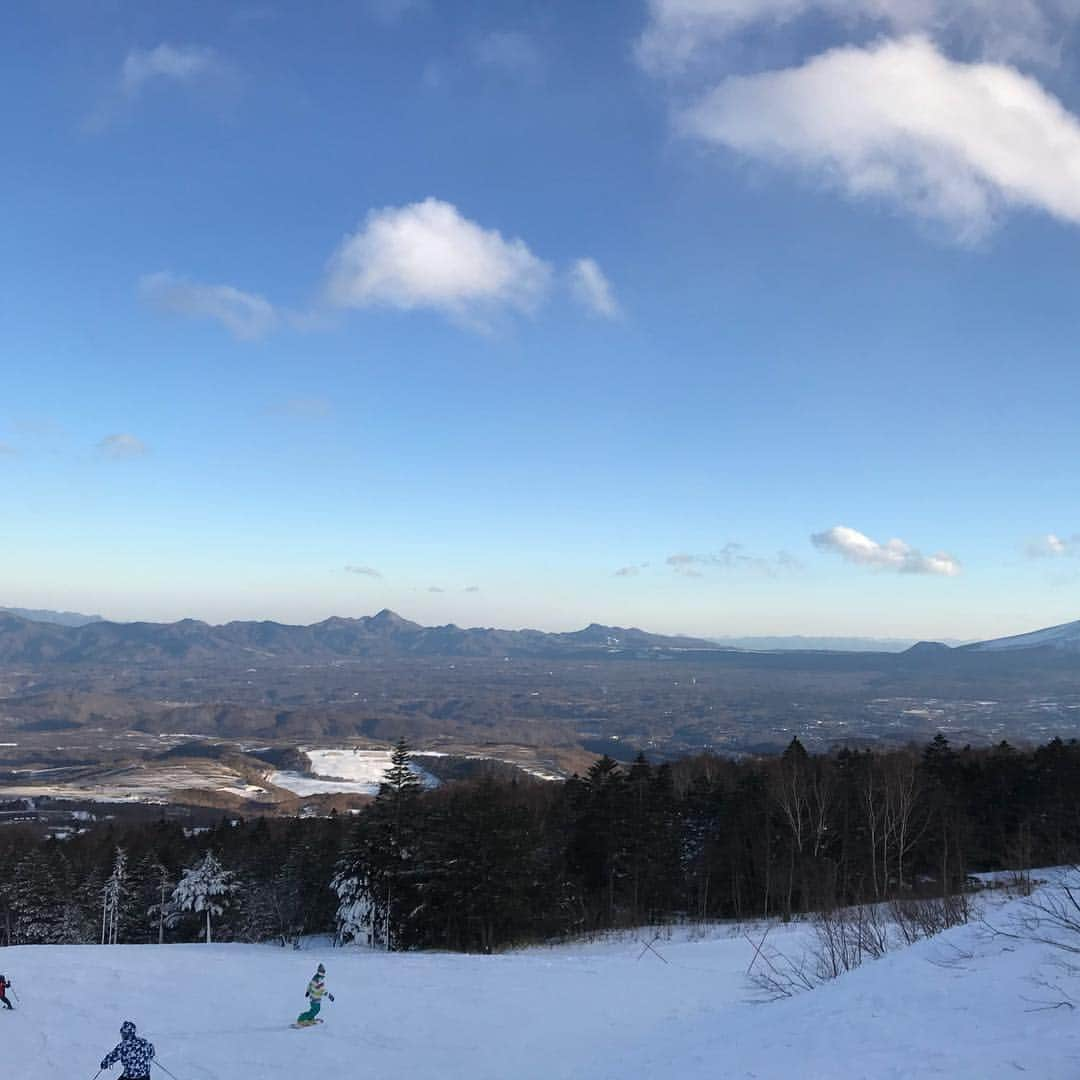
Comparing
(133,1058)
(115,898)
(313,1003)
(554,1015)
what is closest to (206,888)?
(115,898)

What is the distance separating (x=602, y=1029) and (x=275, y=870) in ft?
106

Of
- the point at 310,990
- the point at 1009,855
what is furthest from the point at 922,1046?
the point at 1009,855

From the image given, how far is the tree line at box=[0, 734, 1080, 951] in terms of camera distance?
2870cm

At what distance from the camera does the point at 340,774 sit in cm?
14812

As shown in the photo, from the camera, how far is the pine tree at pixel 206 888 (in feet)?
129

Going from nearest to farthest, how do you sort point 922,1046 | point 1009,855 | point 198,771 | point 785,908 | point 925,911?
1. point 922,1046
2. point 925,911
3. point 785,908
4. point 1009,855
5. point 198,771

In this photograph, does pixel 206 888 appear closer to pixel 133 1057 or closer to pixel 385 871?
pixel 385 871

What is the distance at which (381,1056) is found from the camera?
1352 cm

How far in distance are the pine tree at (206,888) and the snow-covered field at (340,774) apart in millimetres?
72448

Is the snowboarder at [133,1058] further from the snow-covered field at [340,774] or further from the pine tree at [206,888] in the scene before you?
the snow-covered field at [340,774]

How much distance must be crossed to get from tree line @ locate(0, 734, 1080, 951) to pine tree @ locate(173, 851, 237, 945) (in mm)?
103

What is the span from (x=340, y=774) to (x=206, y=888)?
114 m

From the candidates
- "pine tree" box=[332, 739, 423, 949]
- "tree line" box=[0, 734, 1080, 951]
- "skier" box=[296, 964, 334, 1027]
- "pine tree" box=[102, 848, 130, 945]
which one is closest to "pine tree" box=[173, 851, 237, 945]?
"tree line" box=[0, 734, 1080, 951]

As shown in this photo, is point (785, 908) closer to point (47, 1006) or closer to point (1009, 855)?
point (1009, 855)
